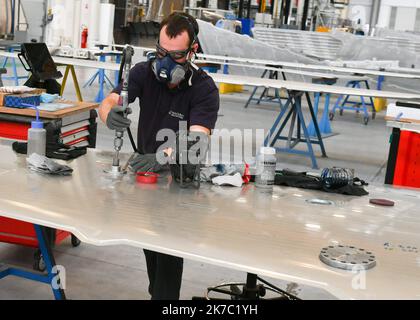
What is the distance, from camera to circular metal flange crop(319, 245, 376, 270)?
144 cm

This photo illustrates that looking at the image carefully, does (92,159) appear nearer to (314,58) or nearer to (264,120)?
(264,120)

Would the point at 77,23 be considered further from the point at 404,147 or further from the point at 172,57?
the point at 172,57

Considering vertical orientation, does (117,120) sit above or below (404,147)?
above

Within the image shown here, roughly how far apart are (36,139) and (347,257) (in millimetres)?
1288

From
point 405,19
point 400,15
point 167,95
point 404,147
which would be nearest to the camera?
point 167,95

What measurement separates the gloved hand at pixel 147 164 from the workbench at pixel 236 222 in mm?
59

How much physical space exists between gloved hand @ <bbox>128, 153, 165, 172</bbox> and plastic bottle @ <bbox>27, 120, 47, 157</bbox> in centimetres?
34

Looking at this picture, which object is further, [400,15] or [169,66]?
[400,15]

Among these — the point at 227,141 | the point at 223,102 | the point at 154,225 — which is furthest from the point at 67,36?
the point at 154,225

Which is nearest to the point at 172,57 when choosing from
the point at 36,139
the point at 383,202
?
the point at 36,139

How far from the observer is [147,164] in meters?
2.18

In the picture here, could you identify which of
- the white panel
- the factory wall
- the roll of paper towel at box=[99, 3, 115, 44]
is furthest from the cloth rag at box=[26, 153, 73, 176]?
the white panel

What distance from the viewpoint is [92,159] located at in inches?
93.2

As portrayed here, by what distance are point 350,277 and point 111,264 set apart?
1.80 meters
